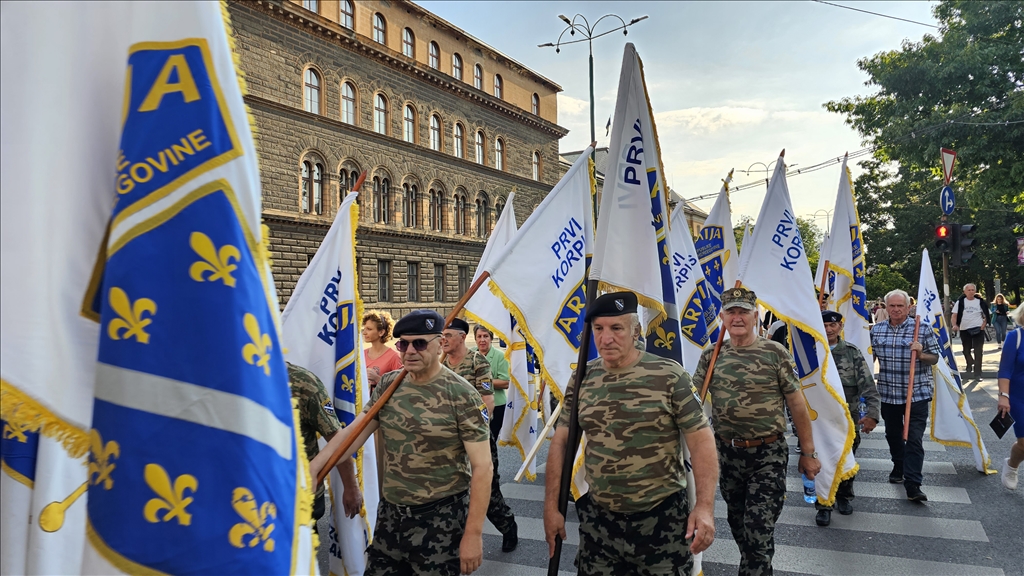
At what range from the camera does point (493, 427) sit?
757cm

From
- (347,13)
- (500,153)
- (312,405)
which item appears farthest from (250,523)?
(500,153)

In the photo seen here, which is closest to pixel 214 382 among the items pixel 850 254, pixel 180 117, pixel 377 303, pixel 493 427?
pixel 180 117

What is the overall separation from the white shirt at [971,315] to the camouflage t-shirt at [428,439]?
1417 centimetres

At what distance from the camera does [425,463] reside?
11.2 feet

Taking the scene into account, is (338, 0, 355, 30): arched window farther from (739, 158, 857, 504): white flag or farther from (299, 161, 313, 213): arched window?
(739, 158, 857, 504): white flag

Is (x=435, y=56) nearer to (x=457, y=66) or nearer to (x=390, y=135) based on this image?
(x=457, y=66)

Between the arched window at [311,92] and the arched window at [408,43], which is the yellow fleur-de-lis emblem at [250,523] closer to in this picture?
the arched window at [311,92]

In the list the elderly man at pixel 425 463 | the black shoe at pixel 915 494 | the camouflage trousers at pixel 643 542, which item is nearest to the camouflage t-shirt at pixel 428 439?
the elderly man at pixel 425 463

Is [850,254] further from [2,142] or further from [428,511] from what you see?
[2,142]

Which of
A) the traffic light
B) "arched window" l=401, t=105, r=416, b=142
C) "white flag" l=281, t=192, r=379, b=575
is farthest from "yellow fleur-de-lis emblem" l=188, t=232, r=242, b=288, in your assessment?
"arched window" l=401, t=105, r=416, b=142

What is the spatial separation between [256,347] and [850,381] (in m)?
6.90

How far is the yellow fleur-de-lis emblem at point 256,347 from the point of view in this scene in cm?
126

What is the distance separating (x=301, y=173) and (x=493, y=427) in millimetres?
21299

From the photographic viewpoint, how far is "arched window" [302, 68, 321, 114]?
26.5 m
